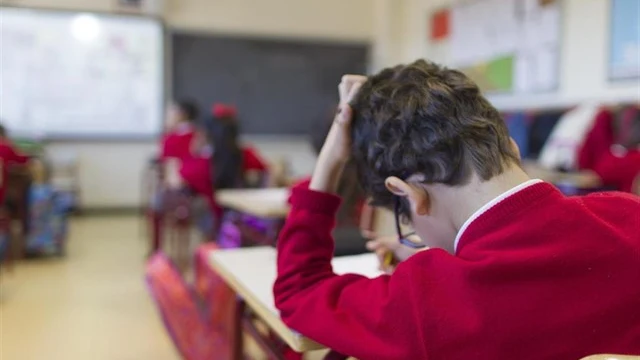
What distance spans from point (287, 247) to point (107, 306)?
7.74 feet

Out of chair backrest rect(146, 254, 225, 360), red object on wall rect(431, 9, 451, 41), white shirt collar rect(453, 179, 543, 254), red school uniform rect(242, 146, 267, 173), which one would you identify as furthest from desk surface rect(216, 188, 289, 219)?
red object on wall rect(431, 9, 451, 41)

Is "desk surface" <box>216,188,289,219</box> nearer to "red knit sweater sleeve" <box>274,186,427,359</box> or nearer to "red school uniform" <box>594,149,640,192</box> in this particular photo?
"red knit sweater sleeve" <box>274,186,427,359</box>

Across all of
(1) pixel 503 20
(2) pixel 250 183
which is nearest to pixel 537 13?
(1) pixel 503 20

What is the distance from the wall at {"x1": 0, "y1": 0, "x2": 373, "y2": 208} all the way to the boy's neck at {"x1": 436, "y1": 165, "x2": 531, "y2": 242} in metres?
5.01

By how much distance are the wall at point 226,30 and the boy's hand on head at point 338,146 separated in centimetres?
486

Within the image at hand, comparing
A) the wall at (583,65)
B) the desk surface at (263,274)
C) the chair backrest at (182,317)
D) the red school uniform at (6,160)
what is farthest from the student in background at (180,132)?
the desk surface at (263,274)

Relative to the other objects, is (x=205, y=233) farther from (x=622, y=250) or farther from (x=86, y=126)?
(x=622, y=250)

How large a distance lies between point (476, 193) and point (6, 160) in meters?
3.16

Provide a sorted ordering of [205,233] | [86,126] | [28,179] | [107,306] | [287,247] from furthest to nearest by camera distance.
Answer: [86,126], [205,233], [28,179], [107,306], [287,247]

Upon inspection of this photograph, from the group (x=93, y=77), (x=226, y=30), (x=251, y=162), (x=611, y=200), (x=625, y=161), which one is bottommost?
(x=251, y=162)

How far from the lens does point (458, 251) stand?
764mm

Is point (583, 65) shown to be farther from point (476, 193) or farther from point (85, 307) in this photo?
point (476, 193)

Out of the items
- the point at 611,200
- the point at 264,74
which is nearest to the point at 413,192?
the point at 611,200

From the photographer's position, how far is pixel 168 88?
19.2 ft
